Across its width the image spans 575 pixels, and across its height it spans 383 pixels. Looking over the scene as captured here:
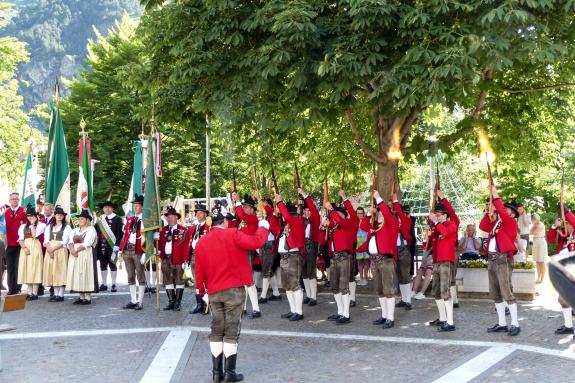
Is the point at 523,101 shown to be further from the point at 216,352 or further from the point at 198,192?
the point at 198,192

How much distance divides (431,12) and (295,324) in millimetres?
5780

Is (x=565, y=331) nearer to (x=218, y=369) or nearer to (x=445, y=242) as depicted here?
(x=445, y=242)

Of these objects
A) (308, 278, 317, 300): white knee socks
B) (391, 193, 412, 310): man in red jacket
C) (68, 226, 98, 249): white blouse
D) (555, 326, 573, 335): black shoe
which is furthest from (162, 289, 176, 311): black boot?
(555, 326, 573, 335): black shoe

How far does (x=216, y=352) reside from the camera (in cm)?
824

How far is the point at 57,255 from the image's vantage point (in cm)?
1504

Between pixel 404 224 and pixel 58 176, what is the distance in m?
8.72

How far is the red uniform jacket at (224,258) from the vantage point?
27.6 ft

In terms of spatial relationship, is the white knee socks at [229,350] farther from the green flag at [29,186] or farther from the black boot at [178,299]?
the green flag at [29,186]

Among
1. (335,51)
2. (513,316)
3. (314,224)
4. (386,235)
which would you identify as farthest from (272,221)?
(513,316)

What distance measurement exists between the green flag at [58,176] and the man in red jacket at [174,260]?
394 cm

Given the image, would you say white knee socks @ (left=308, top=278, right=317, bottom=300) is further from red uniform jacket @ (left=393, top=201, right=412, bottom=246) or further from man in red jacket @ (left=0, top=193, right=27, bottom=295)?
man in red jacket @ (left=0, top=193, right=27, bottom=295)

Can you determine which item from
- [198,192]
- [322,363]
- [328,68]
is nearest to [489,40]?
[328,68]

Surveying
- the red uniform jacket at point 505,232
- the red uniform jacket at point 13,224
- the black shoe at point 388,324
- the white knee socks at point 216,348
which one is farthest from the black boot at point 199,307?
the red uniform jacket at point 505,232

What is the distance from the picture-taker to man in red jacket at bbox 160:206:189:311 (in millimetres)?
13719
